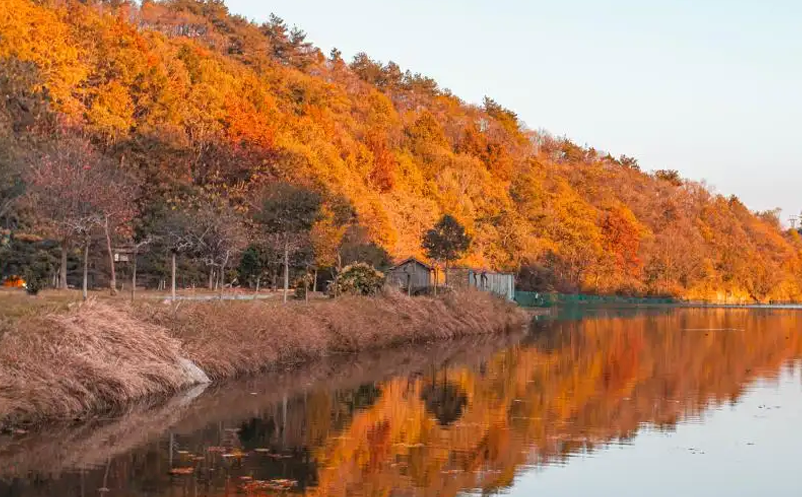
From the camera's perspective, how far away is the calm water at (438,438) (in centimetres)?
1670

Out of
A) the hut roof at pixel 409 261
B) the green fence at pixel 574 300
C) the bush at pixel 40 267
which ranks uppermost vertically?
the hut roof at pixel 409 261

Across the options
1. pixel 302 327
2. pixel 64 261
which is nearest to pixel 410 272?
pixel 64 261

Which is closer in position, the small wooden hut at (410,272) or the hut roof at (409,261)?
the small wooden hut at (410,272)

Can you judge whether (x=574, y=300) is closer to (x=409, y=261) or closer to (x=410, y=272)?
(x=409, y=261)

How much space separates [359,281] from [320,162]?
34708 mm

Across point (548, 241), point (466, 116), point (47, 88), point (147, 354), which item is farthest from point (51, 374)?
point (466, 116)

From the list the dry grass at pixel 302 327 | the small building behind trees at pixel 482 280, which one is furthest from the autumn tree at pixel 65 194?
the small building behind trees at pixel 482 280

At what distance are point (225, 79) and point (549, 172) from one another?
222 ft

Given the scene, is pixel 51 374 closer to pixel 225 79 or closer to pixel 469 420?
pixel 469 420

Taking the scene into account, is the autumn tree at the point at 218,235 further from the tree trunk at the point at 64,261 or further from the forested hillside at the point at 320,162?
the tree trunk at the point at 64,261

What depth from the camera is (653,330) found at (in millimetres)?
66750

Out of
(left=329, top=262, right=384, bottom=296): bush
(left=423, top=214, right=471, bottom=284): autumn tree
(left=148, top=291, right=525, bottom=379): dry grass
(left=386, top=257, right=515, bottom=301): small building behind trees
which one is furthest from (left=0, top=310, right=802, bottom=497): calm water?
(left=386, top=257, right=515, bottom=301): small building behind trees

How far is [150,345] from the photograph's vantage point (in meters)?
26.0

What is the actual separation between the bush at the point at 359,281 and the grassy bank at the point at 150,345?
3140 millimetres
